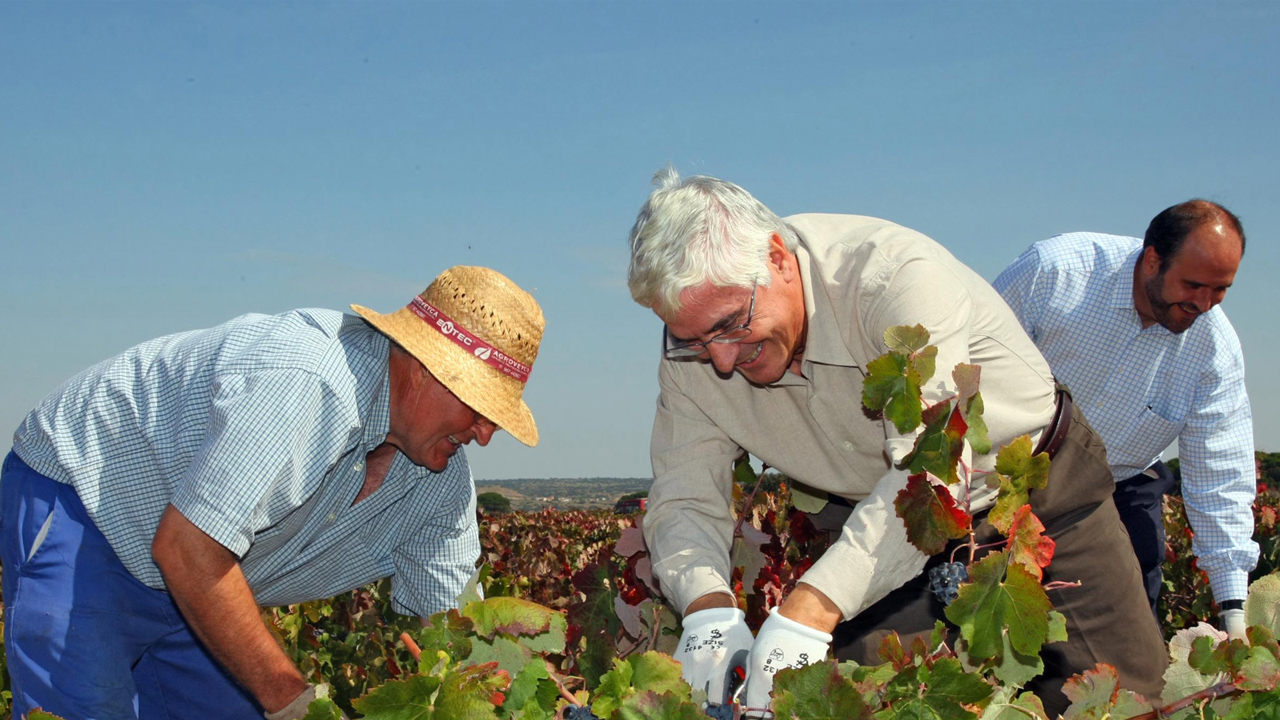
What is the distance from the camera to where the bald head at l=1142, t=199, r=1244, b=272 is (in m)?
3.99

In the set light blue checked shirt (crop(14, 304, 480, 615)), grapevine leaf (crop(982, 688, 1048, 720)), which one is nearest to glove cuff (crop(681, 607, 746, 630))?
grapevine leaf (crop(982, 688, 1048, 720))

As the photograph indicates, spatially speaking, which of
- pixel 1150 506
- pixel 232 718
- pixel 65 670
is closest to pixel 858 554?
pixel 65 670

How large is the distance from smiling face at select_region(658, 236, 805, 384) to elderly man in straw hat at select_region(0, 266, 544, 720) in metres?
0.61

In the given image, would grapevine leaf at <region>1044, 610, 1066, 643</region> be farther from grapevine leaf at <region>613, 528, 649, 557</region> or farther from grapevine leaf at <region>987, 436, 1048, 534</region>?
grapevine leaf at <region>613, 528, 649, 557</region>

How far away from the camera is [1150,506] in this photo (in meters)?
4.51

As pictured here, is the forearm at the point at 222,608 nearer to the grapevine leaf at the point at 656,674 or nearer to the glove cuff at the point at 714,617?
the glove cuff at the point at 714,617

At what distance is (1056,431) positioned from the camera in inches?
107

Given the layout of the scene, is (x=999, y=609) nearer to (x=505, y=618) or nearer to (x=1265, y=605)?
(x=1265, y=605)

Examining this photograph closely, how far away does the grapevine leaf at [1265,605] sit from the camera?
185 cm

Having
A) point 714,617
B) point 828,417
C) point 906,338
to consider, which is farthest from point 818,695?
point 828,417

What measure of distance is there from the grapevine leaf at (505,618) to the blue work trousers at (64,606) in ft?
4.96

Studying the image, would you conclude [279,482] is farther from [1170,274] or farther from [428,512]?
[1170,274]

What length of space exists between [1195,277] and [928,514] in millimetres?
2514

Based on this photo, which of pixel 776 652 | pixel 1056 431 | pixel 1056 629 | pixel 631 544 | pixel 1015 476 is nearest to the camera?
pixel 1056 629
